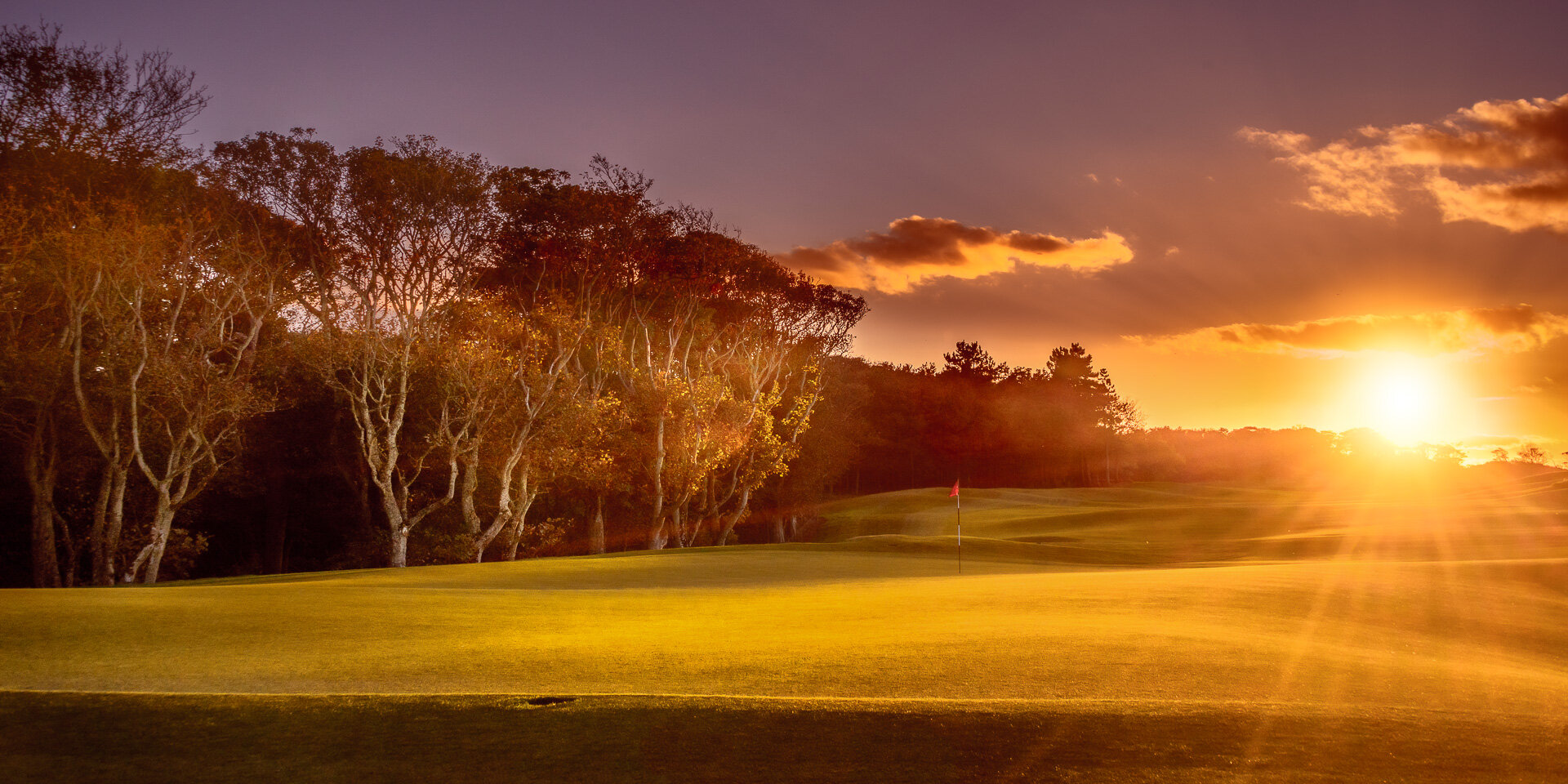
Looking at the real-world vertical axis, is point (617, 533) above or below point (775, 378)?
below

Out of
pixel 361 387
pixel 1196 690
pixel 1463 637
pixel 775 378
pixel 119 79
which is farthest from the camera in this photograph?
pixel 775 378

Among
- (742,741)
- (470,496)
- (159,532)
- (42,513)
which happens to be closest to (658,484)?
(470,496)

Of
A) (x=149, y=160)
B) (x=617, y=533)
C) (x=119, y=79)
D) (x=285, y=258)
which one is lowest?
(x=617, y=533)

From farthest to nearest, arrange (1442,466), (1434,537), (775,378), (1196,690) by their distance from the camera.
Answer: (1442,466), (775,378), (1434,537), (1196,690)

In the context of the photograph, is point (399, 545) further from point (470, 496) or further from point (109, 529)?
point (109, 529)

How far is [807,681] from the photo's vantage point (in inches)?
305

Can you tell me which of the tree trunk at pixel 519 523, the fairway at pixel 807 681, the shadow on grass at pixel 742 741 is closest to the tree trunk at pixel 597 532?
the tree trunk at pixel 519 523

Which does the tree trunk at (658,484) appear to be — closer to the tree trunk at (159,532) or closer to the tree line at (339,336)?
the tree line at (339,336)

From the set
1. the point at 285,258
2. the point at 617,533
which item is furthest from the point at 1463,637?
the point at 617,533

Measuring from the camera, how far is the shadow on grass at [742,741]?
18.0 ft

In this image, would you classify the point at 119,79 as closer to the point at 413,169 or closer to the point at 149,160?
the point at 149,160

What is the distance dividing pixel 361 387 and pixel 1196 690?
31.6 m

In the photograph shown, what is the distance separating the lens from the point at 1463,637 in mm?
12523

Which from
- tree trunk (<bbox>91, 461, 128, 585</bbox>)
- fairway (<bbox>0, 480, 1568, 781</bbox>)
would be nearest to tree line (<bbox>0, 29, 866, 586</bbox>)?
tree trunk (<bbox>91, 461, 128, 585</bbox>)
